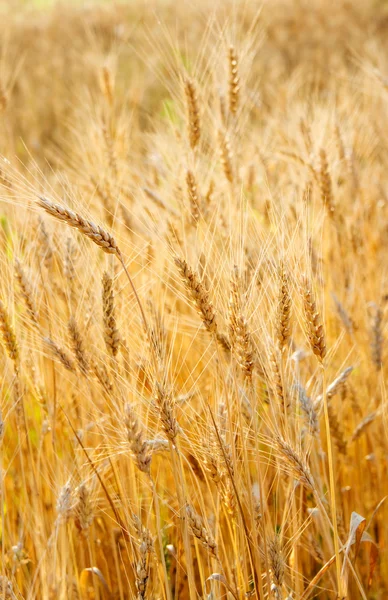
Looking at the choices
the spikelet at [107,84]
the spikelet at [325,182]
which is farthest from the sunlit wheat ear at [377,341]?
the spikelet at [107,84]

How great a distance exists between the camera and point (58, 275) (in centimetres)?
133

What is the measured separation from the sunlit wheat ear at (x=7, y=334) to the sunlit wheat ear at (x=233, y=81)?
727 millimetres

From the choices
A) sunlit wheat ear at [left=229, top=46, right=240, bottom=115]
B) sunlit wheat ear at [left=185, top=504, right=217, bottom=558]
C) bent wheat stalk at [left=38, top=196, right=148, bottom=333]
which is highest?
sunlit wheat ear at [left=229, top=46, right=240, bottom=115]

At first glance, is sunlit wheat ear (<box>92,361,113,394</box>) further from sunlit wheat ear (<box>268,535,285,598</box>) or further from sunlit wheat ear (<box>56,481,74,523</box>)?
sunlit wheat ear (<box>268,535,285,598</box>)

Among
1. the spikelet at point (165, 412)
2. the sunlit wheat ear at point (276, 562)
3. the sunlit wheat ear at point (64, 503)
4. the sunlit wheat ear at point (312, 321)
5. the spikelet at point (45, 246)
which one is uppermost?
the spikelet at point (45, 246)

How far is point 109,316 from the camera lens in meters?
0.92

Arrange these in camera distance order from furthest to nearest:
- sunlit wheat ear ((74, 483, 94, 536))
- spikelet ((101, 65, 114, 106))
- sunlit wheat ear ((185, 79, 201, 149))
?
spikelet ((101, 65, 114, 106))
sunlit wheat ear ((185, 79, 201, 149))
sunlit wheat ear ((74, 483, 94, 536))

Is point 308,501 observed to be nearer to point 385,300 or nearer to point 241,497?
point 241,497

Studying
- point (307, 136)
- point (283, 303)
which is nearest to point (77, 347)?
point (283, 303)

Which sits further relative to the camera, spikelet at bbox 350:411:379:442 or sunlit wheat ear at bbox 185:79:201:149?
sunlit wheat ear at bbox 185:79:201:149

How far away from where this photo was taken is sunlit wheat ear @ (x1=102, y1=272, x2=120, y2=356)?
3.02ft

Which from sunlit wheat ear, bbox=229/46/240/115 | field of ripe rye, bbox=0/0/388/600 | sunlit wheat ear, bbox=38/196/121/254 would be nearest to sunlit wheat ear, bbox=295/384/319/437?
field of ripe rye, bbox=0/0/388/600

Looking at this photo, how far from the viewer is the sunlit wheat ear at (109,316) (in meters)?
0.92

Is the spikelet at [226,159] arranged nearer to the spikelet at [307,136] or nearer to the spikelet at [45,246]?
the spikelet at [307,136]
